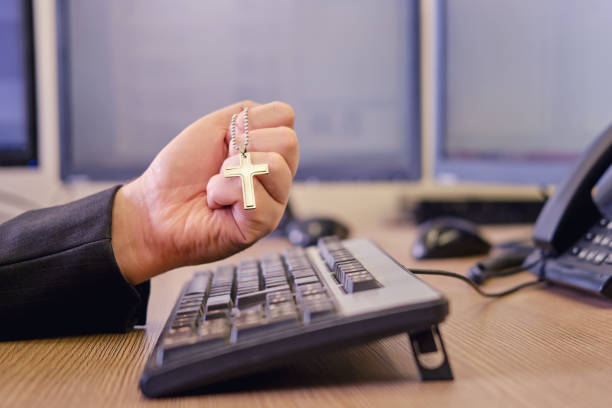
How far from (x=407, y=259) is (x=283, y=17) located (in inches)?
21.0

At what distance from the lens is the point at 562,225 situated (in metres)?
0.52

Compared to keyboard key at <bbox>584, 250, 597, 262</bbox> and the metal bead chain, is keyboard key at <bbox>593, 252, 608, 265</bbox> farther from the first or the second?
the metal bead chain

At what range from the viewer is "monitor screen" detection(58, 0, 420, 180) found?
0.94 metres

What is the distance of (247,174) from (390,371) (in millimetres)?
167

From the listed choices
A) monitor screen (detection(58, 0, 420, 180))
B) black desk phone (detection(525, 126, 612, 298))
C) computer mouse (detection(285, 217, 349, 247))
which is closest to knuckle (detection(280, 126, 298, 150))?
black desk phone (detection(525, 126, 612, 298))

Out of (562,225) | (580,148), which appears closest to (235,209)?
(562,225)

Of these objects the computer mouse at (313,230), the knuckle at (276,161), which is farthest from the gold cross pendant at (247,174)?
the computer mouse at (313,230)

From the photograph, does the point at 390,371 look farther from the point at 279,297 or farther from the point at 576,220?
the point at 576,220

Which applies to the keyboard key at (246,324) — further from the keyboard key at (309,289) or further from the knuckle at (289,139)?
the knuckle at (289,139)

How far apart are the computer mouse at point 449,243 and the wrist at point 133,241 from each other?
370 millimetres

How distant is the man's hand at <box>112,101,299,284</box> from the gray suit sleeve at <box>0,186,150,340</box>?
28 mm

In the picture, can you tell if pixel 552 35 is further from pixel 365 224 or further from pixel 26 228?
pixel 26 228

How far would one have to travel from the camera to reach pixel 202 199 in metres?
0.45

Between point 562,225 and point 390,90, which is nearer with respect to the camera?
point 562,225
